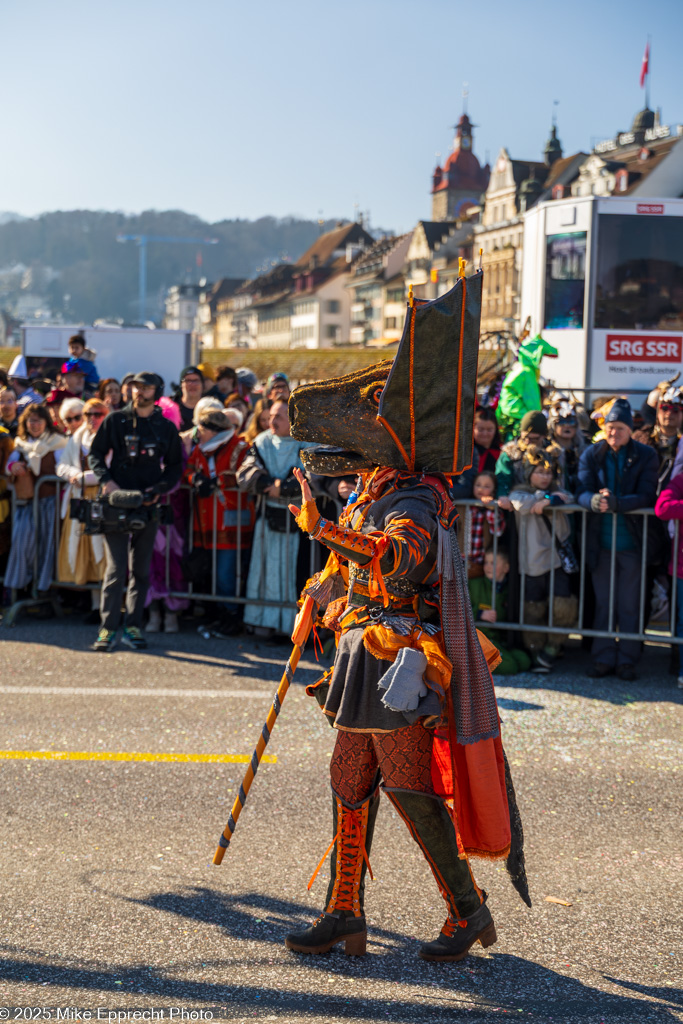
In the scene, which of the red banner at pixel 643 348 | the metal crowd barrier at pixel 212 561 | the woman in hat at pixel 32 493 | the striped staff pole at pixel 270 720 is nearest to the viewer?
the striped staff pole at pixel 270 720

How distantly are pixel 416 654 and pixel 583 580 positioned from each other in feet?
14.4

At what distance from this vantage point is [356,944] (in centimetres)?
359

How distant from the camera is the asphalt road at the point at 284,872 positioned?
3361mm

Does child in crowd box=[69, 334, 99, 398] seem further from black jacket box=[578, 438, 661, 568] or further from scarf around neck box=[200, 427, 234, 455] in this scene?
black jacket box=[578, 438, 661, 568]

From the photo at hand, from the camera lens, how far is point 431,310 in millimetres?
3418

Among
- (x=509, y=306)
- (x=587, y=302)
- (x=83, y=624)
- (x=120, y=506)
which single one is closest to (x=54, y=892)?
(x=120, y=506)

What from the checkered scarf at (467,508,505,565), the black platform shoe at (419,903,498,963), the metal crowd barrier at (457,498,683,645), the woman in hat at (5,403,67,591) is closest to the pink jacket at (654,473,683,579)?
the metal crowd barrier at (457,498,683,645)

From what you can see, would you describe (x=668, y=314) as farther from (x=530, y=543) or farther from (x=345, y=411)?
(x=345, y=411)

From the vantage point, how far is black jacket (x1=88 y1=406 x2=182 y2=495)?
25.9 ft

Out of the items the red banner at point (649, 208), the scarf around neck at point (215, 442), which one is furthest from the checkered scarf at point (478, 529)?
the red banner at point (649, 208)

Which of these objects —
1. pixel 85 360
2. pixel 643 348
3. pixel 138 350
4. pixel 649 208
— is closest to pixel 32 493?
pixel 85 360

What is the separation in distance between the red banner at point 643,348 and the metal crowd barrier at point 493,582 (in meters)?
4.07

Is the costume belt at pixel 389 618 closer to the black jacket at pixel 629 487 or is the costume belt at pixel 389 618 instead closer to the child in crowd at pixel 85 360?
the black jacket at pixel 629 487

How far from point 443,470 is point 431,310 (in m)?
0.53
